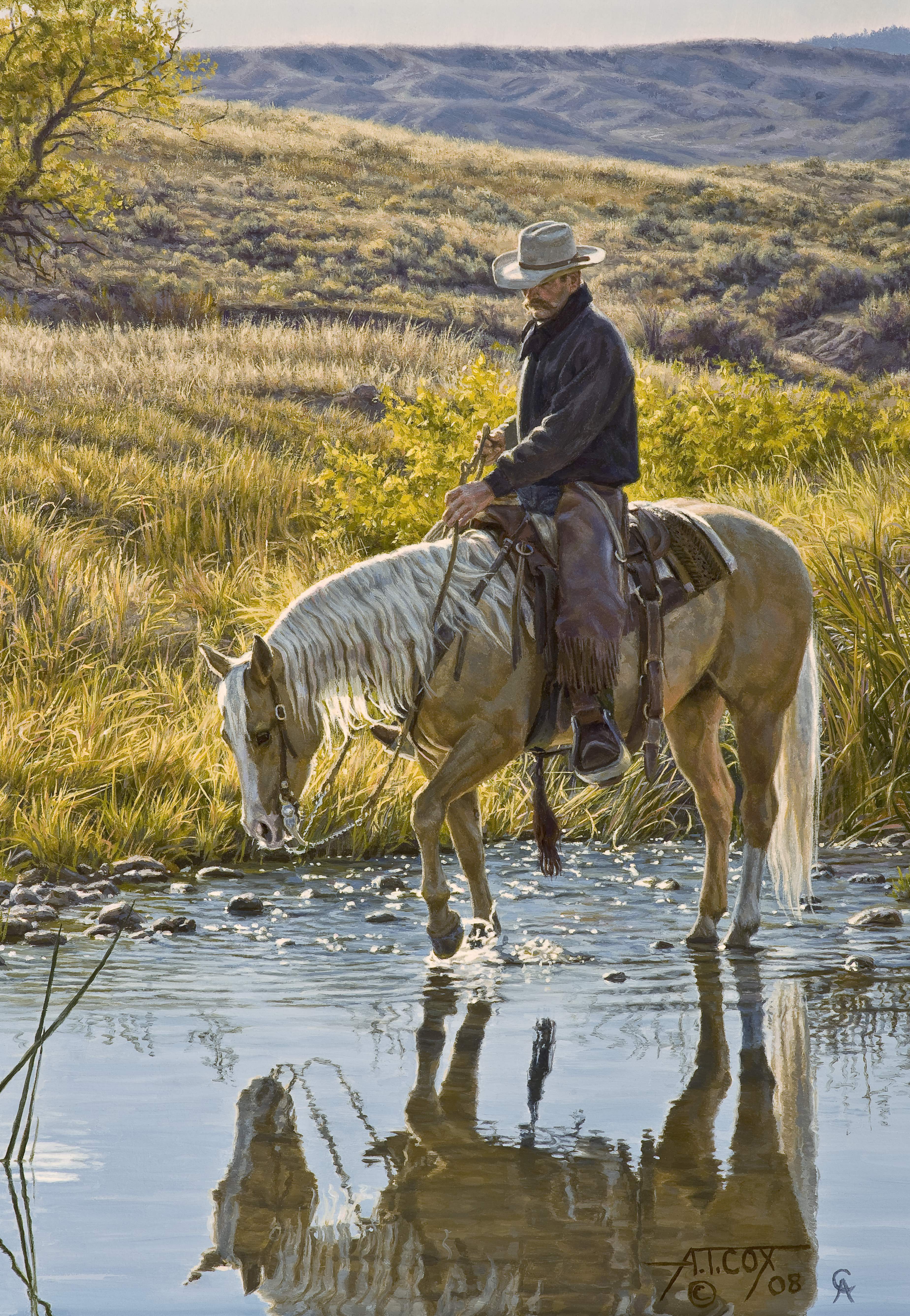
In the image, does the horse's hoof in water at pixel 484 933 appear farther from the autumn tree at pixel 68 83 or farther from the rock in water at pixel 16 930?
the autumn tree at pixel 68 83

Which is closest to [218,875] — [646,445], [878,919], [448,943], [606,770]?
[448,943]

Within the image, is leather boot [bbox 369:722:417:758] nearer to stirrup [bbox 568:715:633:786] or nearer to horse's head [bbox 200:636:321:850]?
horse's head [bbox 200:636:321:850]

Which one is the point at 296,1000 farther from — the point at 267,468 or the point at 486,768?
the point at 267,468

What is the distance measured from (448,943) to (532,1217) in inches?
113

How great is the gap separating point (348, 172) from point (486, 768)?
6487cm

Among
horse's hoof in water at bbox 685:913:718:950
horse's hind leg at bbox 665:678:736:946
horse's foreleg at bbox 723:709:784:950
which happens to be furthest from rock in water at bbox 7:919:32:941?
horse's foreleg at bbox 723:709:784:950

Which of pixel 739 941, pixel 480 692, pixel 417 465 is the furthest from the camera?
pixel 417 465

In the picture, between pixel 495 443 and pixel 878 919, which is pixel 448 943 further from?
pixel 495 443

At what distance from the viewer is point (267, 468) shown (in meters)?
16.0

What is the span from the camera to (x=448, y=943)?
6.69 m

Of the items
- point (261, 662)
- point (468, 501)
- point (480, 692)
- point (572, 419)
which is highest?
point (572, 419)
